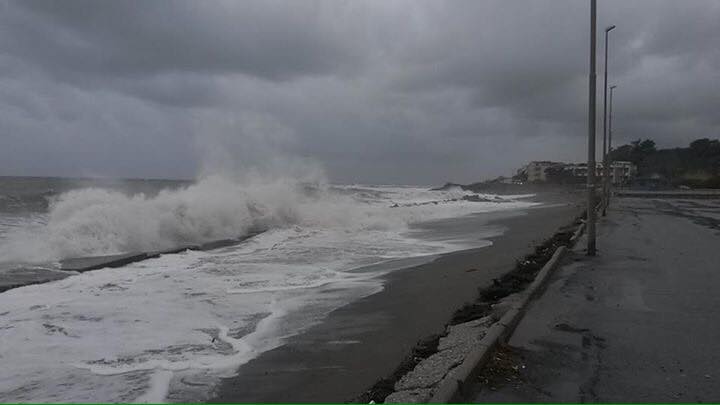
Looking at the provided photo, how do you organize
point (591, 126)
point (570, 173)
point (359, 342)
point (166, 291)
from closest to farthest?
point (359, 342) → point (166, 291) → point (591, 126) → point (570, 173)

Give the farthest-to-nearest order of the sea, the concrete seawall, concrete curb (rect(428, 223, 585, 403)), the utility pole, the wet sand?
1. the utility pole
2. the concrete seawall
3. the sea
4. the wet sand
5. concrete curb (rect(428, 223, 585, 403))

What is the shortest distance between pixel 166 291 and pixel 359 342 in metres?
4.29

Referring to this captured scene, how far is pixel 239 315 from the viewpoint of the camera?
26.3 feet

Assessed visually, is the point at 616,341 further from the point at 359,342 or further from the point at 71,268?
the point at 71,268

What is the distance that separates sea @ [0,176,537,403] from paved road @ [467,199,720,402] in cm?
273

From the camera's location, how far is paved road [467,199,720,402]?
4.82 metres

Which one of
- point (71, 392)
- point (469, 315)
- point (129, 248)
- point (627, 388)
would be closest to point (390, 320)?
point (469, 315)

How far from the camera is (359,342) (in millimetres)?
6648

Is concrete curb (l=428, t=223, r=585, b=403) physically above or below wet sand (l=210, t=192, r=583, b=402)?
above

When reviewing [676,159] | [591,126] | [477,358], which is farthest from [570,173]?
[477,358]

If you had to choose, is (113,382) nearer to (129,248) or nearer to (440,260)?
(440,260)

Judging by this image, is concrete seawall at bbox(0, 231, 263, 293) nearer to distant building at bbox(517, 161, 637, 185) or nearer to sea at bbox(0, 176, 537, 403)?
sea at bbox(0, 176, 537, 403)

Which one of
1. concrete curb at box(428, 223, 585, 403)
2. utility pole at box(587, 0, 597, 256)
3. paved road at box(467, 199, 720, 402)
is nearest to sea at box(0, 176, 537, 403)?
concrete curb at box(428, 223, 585, 403)

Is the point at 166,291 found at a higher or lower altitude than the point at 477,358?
lower
